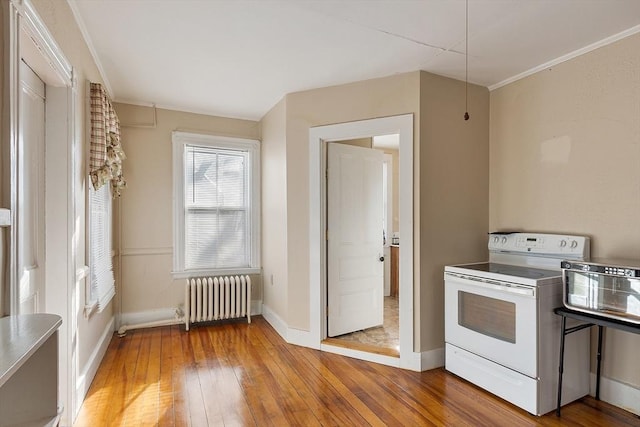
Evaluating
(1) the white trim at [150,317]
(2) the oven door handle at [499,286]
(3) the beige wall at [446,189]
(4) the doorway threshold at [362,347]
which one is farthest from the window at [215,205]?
(2) the oven door handle at [499,286]

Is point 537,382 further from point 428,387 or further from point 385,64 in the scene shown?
point 385,64

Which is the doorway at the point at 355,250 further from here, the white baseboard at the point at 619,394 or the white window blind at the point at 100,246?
the white window blind at the point at 100,246

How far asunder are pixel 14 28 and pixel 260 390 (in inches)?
101

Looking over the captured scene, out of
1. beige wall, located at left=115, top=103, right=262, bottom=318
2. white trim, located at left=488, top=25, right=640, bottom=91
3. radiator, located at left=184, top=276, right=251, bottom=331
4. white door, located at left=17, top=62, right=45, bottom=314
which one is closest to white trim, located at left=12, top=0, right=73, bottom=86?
white door, located at left=17, top=62, right=45, bottom=314

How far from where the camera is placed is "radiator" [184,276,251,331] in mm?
3967

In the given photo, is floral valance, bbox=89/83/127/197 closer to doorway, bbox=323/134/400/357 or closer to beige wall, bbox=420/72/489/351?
doorway, bbox=323/134/400/357

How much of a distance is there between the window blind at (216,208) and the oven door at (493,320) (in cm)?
265

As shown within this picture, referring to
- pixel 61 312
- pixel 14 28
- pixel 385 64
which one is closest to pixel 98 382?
pixel 61 312

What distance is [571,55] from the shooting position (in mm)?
2611

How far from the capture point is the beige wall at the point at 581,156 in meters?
2.33

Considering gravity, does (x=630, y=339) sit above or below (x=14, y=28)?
below

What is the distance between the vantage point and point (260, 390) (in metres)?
2.63

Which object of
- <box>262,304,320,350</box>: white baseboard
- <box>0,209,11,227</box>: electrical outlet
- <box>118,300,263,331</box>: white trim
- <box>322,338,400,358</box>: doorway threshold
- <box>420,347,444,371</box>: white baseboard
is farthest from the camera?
<box>118,300,263,331</box>: white trim

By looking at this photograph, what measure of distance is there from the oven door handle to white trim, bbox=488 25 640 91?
180 centimetres
